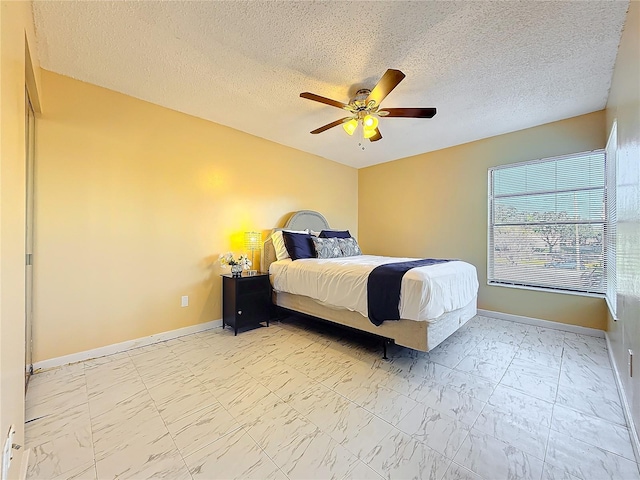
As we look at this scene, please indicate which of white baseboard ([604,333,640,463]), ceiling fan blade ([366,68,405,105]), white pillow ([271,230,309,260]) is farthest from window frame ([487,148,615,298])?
white pillow ([271,230,309,260])

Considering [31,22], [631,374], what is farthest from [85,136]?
[631,374]

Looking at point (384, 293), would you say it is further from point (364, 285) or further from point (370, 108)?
point (370, 108)

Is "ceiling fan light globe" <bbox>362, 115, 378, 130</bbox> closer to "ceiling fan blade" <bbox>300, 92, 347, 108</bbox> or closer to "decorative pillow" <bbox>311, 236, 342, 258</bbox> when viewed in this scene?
"ceiling fan blade" <bbox>300, 92, 347, 108</bbox>

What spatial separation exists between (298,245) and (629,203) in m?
3.04

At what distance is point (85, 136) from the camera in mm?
2535

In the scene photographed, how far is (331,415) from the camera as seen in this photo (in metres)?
1.74

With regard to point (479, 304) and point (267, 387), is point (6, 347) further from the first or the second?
point (479, 304)

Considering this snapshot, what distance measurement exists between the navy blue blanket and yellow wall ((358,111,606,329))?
224cm

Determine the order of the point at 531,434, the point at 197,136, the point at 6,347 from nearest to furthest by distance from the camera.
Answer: the point at 6,347 → the point at 531,434 → the point at 197,136

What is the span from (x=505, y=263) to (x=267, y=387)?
11.9 feet

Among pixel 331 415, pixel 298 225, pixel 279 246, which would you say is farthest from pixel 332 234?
pixel 331 415

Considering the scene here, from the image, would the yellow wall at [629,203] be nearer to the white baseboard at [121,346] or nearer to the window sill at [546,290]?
the window sill at [546,290]

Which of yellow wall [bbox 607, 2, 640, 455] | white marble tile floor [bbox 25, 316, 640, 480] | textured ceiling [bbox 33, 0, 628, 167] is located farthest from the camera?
textured ceiling [bbox 33, 0, 628, 167]

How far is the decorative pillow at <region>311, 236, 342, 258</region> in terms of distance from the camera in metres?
3.68
